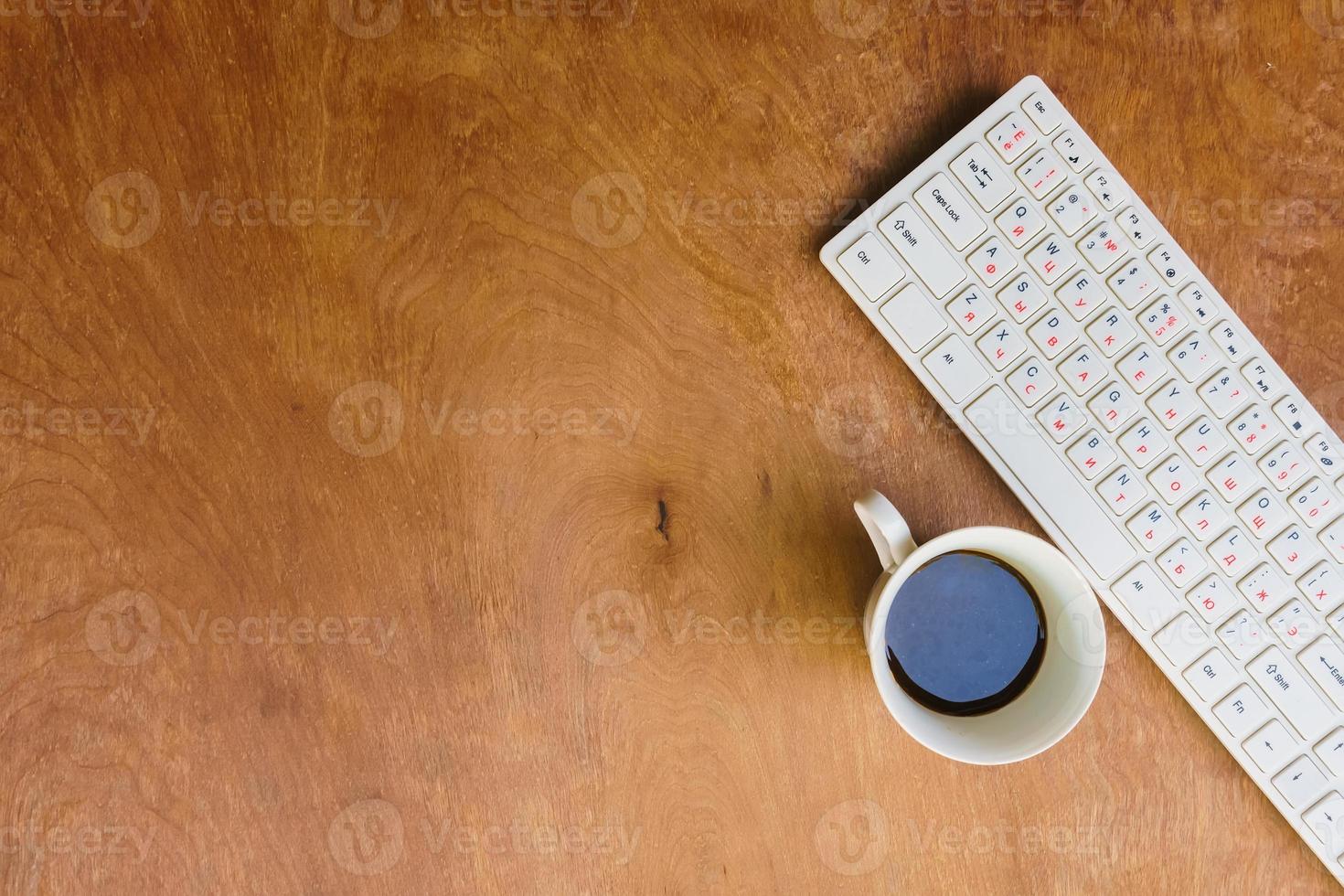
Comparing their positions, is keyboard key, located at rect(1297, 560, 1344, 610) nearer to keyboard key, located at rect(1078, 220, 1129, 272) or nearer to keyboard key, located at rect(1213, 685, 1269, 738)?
keyboard key, located at rect(1213, 685, 1269, 738)

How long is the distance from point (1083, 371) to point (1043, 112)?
16 centimetres

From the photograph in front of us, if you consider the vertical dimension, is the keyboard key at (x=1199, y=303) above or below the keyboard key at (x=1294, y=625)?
above

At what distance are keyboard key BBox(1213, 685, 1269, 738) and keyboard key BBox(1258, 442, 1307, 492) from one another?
0.40 ft

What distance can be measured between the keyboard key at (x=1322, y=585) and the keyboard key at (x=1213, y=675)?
0.06 metres

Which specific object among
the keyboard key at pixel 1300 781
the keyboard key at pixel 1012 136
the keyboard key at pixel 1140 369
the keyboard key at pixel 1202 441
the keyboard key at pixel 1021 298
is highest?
the keyboard key at pixel 1012 136

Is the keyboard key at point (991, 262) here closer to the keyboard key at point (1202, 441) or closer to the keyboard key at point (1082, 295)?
the keyboard key at point (1082, 295)

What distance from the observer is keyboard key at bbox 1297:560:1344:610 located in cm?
52

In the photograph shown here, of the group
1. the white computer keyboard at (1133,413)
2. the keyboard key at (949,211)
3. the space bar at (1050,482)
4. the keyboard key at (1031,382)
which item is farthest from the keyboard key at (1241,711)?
the keyboard key at (949,211)

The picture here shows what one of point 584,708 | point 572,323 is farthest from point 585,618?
point 572,323

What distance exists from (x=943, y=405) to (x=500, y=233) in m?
0.29

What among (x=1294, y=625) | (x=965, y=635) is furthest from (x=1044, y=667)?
(x=1294, y=625)

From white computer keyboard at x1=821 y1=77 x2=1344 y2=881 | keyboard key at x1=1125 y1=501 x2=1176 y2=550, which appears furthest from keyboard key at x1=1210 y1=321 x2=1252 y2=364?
keyboard key at x1=1125 y1=501 x2=1176 y2=550

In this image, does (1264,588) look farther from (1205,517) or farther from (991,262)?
(991,262)

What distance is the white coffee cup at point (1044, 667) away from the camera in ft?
1.55
